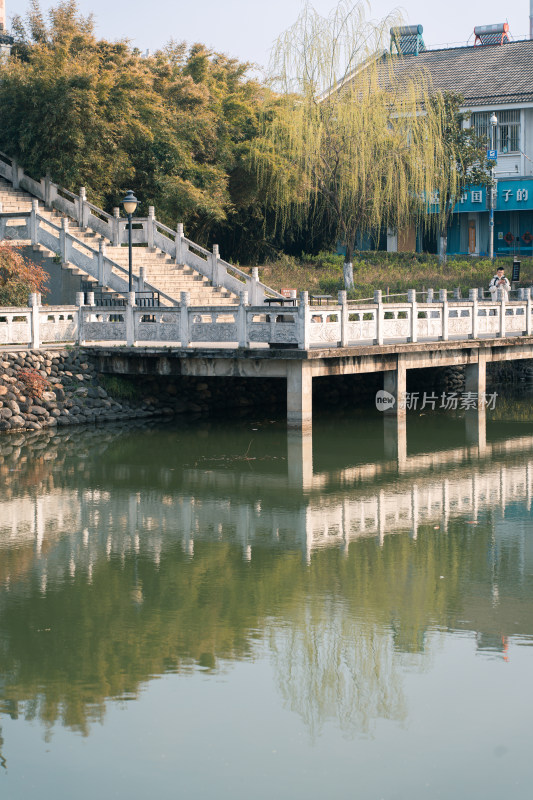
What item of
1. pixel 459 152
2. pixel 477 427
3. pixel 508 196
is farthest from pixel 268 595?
pixel 508 196

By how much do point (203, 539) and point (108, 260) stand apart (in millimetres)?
12479

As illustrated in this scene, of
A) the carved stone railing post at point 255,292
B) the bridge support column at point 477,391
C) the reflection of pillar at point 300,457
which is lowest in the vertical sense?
the reflection of pillar at point 300,457

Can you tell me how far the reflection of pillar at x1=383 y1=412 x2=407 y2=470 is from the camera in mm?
18031

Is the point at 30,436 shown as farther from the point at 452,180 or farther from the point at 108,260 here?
the point at 452,180

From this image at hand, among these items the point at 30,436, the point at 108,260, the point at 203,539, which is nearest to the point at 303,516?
the point at 203,539

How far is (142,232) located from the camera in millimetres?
27547

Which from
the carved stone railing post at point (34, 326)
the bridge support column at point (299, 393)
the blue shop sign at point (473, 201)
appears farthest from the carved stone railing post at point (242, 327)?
the blue shop sign at point (473, 201)

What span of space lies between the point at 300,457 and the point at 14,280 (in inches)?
307

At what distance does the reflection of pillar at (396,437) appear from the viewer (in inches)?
710

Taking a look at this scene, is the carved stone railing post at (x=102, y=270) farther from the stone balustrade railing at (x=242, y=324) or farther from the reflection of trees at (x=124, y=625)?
the reflection of trees at (x=124, y=625)

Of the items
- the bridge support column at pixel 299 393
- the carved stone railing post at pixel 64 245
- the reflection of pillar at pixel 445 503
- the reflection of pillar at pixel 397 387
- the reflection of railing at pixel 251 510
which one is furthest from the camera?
the carved stone railing post at pixel 64 245

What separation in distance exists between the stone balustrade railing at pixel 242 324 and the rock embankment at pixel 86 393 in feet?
1.67

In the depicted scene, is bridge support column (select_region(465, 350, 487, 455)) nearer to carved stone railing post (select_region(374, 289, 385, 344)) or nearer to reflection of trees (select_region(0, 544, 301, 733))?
carved stone railing post (select_region(374, 289, 385, 344))

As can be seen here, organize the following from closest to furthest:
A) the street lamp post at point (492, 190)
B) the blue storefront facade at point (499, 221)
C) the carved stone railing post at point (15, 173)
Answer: the carved stone railing post at point (15, 173) → the street lamp post at point (492, 190) → the blue storefront facade at point (499, 221)
